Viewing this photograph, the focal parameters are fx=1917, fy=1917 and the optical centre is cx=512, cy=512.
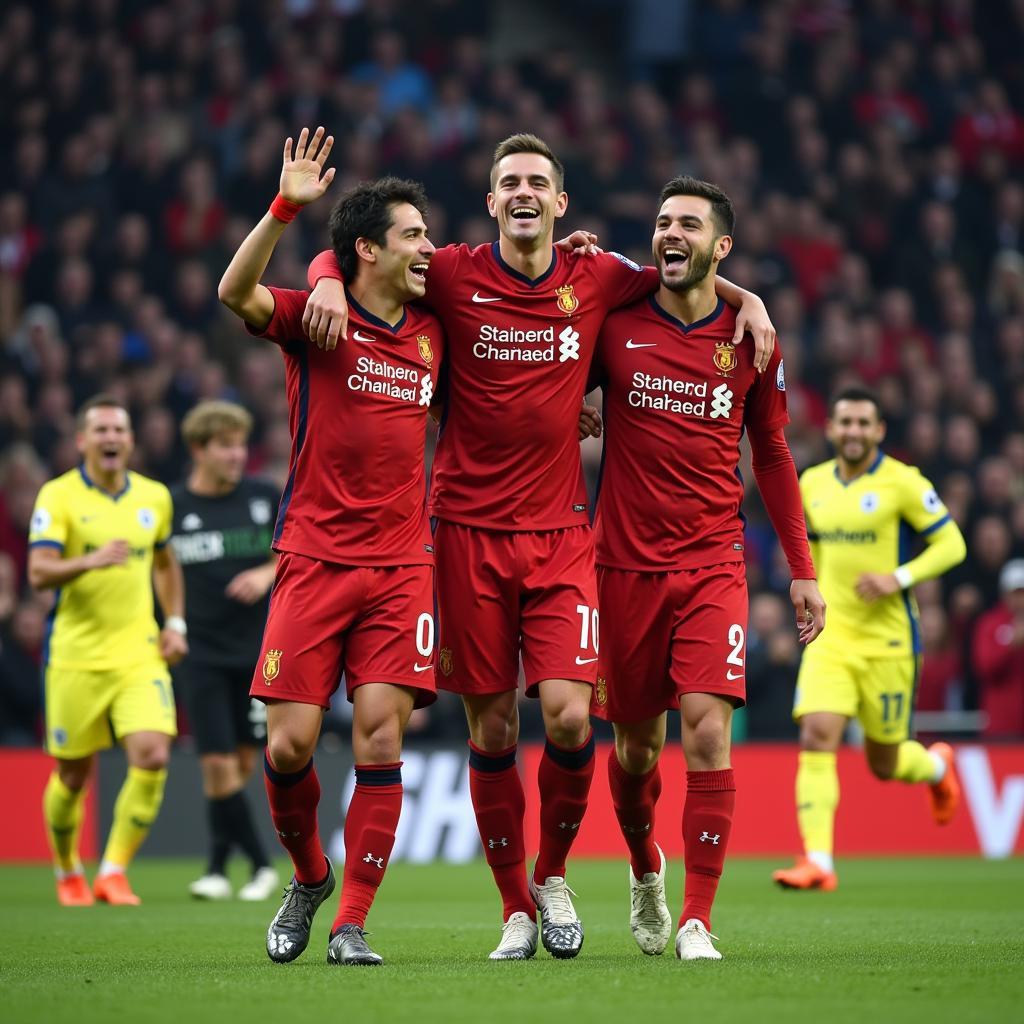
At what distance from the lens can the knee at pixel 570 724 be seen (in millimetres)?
6887

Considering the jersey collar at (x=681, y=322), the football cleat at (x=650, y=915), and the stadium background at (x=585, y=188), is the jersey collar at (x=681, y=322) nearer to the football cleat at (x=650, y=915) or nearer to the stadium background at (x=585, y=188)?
the football cleat at (x=650, y=915)

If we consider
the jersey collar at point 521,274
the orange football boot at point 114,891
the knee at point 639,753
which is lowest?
the orange football boot at point 114,891

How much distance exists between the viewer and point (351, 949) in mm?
6586

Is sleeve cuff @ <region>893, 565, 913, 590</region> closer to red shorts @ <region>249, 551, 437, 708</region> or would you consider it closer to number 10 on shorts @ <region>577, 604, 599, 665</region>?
number 10 on shorts @ <region>577, 604, 599, 665</region>

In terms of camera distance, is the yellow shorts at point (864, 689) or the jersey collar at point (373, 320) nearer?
the jersey collar at point (373, 320)

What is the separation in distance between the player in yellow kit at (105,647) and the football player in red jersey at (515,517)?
12.3 ft

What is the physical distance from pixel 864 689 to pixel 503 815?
446 cm

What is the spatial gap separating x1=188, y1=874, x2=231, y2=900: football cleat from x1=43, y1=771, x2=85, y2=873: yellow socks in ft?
2.21

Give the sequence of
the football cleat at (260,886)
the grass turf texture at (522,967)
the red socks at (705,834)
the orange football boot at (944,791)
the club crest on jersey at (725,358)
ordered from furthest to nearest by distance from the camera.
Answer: the orange football boot at (944,791) → the football cleat at (260,886) → the club crest on jersey at (725,358) → the red socks at (705,834) → the grass turf texture at (522,967)

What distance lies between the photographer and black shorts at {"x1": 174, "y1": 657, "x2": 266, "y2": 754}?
1096 cm

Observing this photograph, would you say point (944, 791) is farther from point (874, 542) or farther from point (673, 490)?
point (673, 490)

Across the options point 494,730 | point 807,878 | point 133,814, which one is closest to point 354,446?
point 494,730

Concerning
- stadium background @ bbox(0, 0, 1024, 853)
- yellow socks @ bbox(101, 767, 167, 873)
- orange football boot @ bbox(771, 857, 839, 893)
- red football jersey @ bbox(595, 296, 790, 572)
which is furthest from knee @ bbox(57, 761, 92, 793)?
red football jersey @ bbox(595, 296, 790, 572)

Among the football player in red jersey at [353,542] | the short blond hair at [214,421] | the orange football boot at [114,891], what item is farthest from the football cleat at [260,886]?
the football player in red jersey at [353,542]
